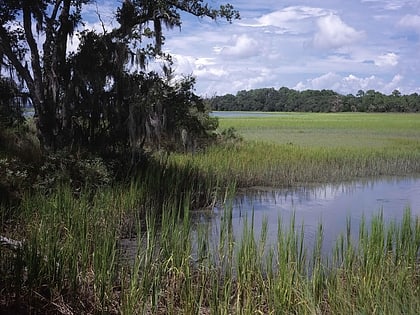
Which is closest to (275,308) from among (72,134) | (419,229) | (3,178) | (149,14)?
(419,229)

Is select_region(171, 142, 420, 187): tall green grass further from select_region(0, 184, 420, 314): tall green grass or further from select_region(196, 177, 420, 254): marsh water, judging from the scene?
select_region(0, 184, 420, 314): tall green grass

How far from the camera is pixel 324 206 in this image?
10586 mm

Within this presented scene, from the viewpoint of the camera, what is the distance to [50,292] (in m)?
4.52

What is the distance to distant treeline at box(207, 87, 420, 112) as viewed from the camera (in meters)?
75.4

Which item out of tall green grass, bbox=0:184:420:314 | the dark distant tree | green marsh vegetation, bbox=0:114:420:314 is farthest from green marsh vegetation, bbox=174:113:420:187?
tall green grass, bbox=0:184:420:314

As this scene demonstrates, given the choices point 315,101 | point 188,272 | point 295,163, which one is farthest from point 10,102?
point 315,101

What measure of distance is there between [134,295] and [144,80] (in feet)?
22.8

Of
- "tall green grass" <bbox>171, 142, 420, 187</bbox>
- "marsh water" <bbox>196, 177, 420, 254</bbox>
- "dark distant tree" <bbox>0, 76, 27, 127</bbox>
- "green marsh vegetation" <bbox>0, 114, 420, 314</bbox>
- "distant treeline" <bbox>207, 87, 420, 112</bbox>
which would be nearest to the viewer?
"green marsh vegetation" <bbox>0, 114, 420, 314</bbox>

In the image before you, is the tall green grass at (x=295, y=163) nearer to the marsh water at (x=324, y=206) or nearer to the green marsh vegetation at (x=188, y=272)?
the marsh water at (x=324, y=206)

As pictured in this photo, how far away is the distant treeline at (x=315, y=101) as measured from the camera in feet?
247

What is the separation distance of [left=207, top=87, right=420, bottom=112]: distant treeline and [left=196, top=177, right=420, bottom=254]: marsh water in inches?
2181

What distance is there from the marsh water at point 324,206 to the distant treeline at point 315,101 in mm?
55386

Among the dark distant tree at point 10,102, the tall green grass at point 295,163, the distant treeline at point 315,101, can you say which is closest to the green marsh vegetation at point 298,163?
the tall green grass at point 295,163

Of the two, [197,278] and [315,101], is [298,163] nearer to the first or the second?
[197,278]
